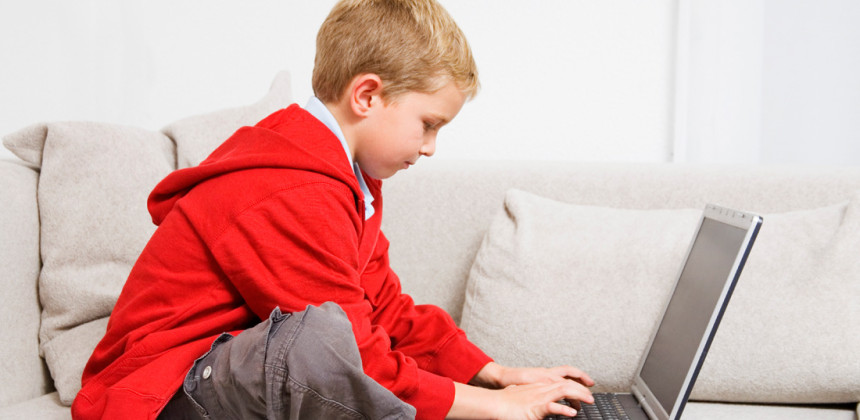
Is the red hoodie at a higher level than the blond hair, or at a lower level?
lower

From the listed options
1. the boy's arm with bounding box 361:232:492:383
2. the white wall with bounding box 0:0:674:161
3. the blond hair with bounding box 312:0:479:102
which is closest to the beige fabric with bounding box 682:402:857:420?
the boy's arm with bounding box 361:232:492:383

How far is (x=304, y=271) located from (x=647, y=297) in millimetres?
608

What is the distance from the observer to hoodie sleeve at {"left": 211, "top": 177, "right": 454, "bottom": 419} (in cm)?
83

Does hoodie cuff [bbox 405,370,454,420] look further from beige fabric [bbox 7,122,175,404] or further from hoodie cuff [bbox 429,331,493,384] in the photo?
beige fabric [bbox 7,122,175,404]

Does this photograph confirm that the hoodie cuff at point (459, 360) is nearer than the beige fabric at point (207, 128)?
Yes

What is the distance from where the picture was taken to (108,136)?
1244 millimetres

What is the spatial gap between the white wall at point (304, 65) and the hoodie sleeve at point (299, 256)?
892 mm

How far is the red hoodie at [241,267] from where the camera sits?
2.71 feet

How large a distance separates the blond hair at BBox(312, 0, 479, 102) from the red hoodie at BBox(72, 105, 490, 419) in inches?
4.3

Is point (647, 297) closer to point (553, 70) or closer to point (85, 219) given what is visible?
point (553, 70)

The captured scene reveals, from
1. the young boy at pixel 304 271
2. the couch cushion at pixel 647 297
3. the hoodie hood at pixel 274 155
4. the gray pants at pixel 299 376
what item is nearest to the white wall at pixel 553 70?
the couch cushion at pixel 647 297

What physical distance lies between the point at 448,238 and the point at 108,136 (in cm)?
66

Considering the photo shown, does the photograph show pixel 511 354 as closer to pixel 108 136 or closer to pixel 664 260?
pixel 664 260

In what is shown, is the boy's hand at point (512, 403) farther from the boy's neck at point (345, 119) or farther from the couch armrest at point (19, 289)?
the couch armrest at point (19, 289)
